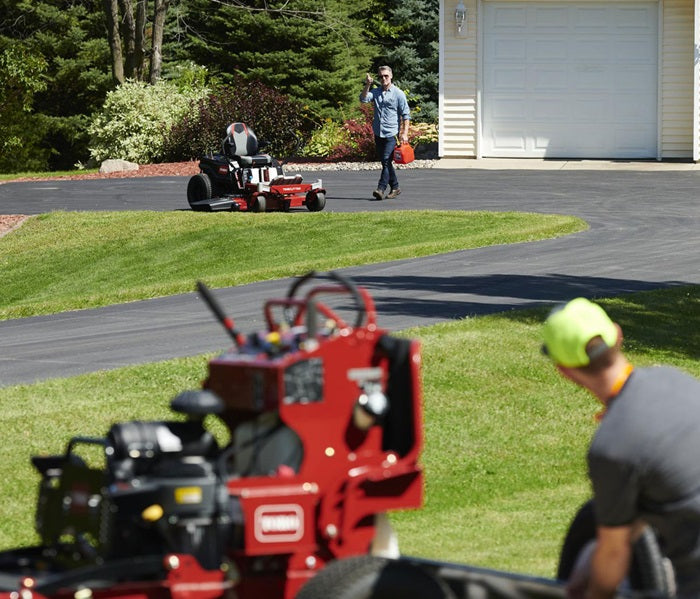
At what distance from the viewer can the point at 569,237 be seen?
64.7ft

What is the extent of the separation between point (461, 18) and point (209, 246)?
1217 cm

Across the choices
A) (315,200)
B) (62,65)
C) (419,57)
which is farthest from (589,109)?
(62,65)

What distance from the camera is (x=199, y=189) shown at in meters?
23.0

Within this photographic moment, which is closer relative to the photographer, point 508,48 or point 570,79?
point 570,79

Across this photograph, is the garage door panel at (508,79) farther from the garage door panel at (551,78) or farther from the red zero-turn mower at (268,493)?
the red zero-turn mower at (268,493)

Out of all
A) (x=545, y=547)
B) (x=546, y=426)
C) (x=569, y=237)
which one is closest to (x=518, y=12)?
(x=569, y=237)

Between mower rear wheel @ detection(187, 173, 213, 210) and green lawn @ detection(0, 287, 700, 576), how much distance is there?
386 inches

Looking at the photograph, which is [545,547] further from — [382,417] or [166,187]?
[166,187]

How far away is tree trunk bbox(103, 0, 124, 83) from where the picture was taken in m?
41.3

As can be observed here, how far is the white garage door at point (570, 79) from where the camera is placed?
1190 inches

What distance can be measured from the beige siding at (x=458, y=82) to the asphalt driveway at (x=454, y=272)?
4.06 m

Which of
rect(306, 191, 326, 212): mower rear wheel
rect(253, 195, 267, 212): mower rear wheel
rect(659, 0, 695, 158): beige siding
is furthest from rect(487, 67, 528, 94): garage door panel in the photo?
rect(253, 195, 267, 212): mower rear wheel

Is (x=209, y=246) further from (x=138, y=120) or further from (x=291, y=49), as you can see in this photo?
(x=291, y=49)

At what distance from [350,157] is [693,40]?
26.8ft
